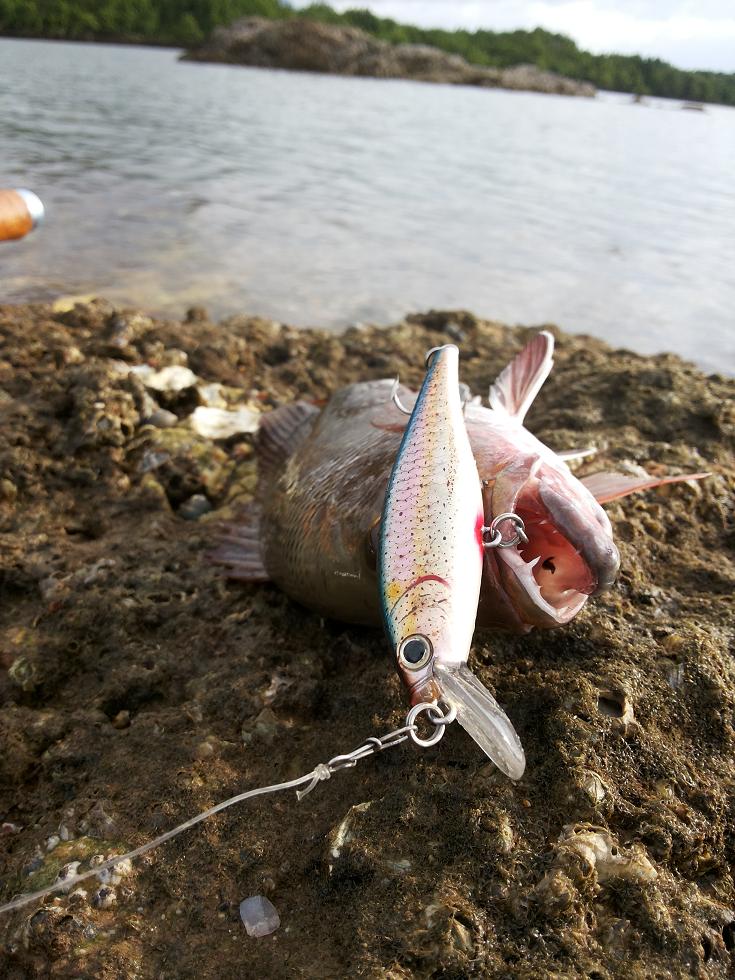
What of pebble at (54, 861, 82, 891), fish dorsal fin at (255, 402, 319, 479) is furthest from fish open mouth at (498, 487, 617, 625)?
fish dorsal fin at (255, 402, 319, 479)

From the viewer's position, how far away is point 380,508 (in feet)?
8.28

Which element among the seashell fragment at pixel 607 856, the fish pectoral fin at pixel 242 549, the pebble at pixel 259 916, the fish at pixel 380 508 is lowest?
the pebble at pixel 259 916

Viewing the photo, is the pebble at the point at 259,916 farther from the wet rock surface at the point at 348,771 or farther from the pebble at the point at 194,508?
the pebble at the point at 194,508

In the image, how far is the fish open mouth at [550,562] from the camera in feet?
6.82

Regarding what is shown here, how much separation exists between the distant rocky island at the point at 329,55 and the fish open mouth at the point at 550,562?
242 feet

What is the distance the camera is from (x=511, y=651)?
2518 mm

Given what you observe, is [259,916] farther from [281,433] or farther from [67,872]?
[281,433]

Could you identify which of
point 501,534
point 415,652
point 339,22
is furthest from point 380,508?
point 339,22

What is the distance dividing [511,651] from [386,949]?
3.33ft

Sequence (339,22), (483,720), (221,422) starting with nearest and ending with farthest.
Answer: (483,720) < (221,422) < (339,22)

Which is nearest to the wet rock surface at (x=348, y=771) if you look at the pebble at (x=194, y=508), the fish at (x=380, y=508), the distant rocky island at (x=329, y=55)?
the pebble at (x=194, y=508)

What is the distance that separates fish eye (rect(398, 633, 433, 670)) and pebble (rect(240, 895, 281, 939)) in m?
0.85

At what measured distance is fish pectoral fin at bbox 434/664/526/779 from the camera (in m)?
1.73

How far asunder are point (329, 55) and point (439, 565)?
247 ft
